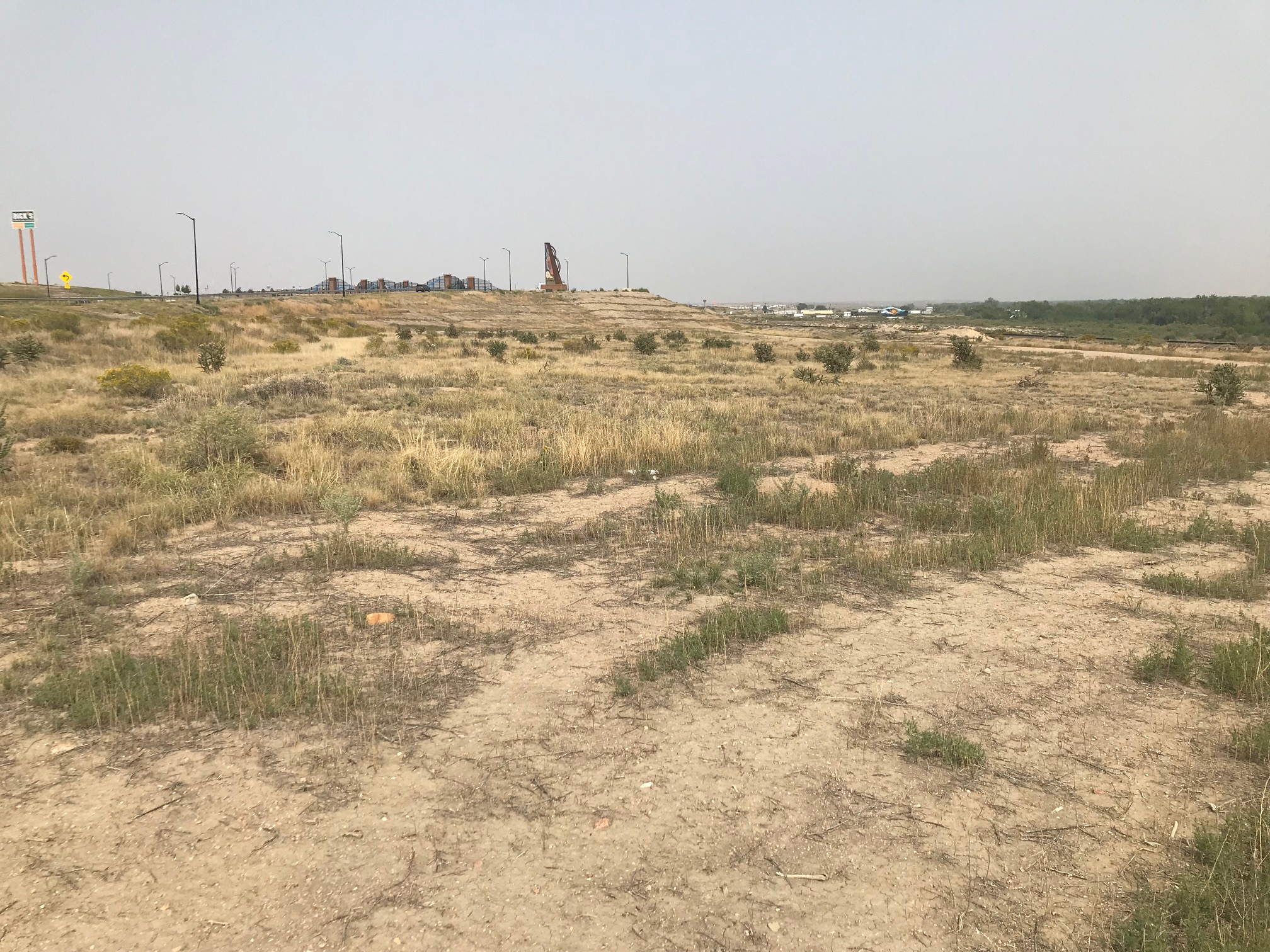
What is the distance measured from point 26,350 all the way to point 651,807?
2855 cm

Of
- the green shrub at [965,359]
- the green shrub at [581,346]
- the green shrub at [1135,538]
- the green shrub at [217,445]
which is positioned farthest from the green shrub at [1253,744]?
the green shrub at [581,346]

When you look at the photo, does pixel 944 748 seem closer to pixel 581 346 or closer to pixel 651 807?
pixel 651 807

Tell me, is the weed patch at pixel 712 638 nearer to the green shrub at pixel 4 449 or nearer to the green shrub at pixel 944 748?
the green shrub at pixel 944 748

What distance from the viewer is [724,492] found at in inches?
440

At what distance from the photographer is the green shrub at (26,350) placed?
24.4 metres

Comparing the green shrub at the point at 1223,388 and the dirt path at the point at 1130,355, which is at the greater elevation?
the dirt path at the point at 1130,355

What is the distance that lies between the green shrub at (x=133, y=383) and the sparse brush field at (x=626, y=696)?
5924mm

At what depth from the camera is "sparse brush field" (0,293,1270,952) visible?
3.60 m

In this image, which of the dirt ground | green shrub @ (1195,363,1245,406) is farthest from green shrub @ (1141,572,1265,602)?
green shrub @ (1195,363,1245,406)

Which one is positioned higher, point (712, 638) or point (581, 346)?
point (581, 346)

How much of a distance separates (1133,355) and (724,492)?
146 feet

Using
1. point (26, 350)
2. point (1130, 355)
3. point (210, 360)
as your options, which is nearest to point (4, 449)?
point (210, 360)

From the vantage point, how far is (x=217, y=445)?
1183 centimetres

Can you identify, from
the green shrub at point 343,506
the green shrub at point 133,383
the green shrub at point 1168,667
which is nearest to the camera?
the green shrub at point 1168,667
